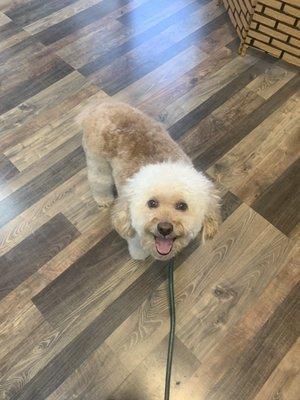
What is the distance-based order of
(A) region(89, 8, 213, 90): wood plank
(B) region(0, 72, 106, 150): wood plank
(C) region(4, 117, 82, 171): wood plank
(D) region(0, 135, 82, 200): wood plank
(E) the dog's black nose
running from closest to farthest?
(E) the dog's black nose → (D) region(0, 135, 82, 200): wood plank → (C) region(4, 117, 82, 171): wood plank → (B) region(0, 72, 106, 150): wood plank → (A) region(89, 8, 213, 90): wood plank

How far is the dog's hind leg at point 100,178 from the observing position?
155 centimetres

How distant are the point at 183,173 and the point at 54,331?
36.5 inches

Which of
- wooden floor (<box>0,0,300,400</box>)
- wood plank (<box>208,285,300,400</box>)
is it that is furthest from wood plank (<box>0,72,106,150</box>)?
wood plank (<box>208,285,300,400</box>)

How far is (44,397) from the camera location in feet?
4.60

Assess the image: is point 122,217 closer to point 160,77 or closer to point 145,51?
point 160,77

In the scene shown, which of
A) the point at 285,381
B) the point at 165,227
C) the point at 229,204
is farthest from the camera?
the point at 229,204

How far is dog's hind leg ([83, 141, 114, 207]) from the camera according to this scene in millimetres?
1549

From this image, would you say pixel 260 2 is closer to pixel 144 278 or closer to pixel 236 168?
pixel 236 168

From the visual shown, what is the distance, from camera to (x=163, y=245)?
1.28m

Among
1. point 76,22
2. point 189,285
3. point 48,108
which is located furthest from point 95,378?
point 76,22

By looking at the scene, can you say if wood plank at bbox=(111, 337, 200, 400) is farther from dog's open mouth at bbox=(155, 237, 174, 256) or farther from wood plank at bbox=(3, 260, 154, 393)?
dog's open mouth at bbox=(155, 237, 174, 256)

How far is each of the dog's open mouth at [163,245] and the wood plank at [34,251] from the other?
0.63 metres

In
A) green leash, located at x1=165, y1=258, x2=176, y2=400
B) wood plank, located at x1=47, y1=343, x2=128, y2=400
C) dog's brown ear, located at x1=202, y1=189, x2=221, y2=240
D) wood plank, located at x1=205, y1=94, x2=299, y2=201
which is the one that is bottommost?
wood plank, located at x1=47, y1=343, x2=128, y2=400

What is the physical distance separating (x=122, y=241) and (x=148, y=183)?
2.07ft
